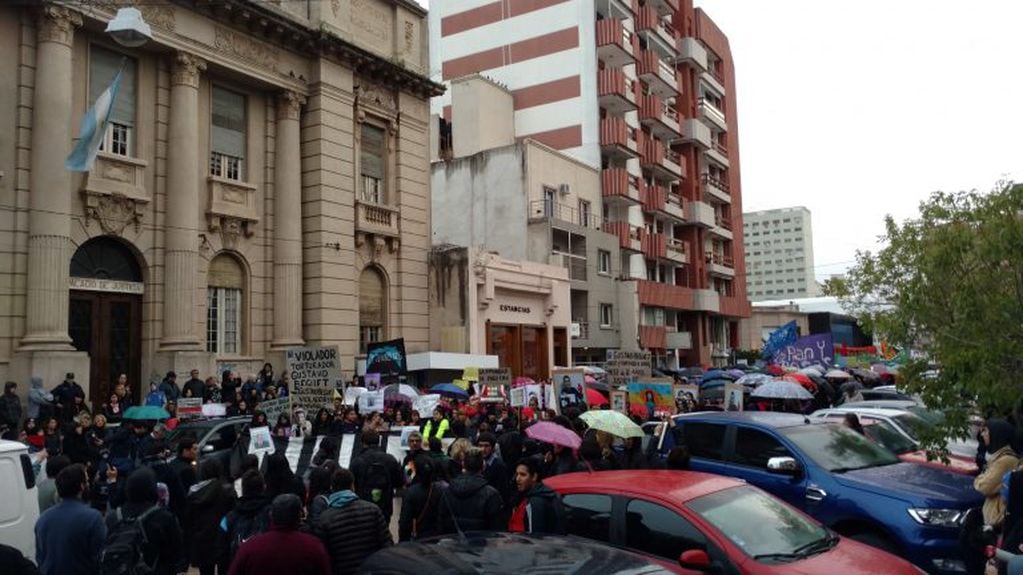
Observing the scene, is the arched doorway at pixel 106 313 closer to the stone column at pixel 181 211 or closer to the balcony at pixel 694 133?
the stone column at pixel 181 211

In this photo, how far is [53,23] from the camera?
58.4 feet

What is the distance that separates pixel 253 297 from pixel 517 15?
2662 centimetres

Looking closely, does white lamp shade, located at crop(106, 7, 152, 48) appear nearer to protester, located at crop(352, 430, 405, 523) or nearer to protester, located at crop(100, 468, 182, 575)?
protester, located at crop(352, 430, 405, 523)

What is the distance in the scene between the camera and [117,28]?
14.1m

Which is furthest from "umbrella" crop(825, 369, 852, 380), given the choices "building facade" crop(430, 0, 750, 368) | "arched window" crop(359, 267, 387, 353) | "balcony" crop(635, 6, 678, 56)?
"balcony" crop(635, 6, 678, 56)

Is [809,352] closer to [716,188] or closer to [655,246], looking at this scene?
[655,246]

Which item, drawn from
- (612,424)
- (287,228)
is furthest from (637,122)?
(612,424)

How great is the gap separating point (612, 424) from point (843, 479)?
255cm

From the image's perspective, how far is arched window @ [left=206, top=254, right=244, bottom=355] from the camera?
858 inches

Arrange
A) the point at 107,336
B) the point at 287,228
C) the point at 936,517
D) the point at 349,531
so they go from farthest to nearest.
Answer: the point at 287,228, the point at 107,336, the point at 936,517, the point at 349,531

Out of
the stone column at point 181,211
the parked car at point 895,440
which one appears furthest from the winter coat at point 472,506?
the stone column at point 181,211

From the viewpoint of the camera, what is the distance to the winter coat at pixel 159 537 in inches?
241

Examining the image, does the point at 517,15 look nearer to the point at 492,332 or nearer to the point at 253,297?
the point at 492,332

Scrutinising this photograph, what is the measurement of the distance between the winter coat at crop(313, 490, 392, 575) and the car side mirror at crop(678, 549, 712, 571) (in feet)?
7.26
